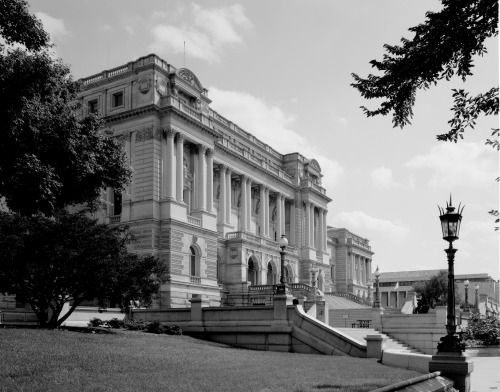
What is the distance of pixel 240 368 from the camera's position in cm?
1931

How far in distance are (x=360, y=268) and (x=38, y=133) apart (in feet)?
313

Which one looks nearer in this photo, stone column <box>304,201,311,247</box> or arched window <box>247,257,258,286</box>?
arched window <box>247,257,258,286</box>

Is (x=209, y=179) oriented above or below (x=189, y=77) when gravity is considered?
below

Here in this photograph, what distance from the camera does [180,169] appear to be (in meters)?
56.0

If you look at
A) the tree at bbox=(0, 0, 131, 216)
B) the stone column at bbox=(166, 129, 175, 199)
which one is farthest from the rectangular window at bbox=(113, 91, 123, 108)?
the tree at bbox=(0, 0, 131, 216)

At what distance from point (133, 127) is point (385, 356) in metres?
37.2

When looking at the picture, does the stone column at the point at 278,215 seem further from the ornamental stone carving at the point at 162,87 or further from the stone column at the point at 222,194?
the ornamental stone carving at the point at 162,87

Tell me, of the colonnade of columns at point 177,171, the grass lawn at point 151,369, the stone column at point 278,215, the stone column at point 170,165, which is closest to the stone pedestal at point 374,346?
the grass lawn at point 151,369

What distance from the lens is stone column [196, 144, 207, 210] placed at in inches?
2335

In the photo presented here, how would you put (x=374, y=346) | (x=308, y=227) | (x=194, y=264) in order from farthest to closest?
1. (x=308, y=227)
2. (x=194, y=264)
3. (x=374, y=346)

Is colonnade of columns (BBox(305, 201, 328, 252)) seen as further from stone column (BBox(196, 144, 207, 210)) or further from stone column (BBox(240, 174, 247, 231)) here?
stone column (BBox(196, 144, 207, 210))

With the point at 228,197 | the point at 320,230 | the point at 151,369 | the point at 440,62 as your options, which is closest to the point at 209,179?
the point at 228,197

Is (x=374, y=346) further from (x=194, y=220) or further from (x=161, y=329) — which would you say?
(x=194, y=220)

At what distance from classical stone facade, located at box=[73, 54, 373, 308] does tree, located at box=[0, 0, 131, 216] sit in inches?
709
